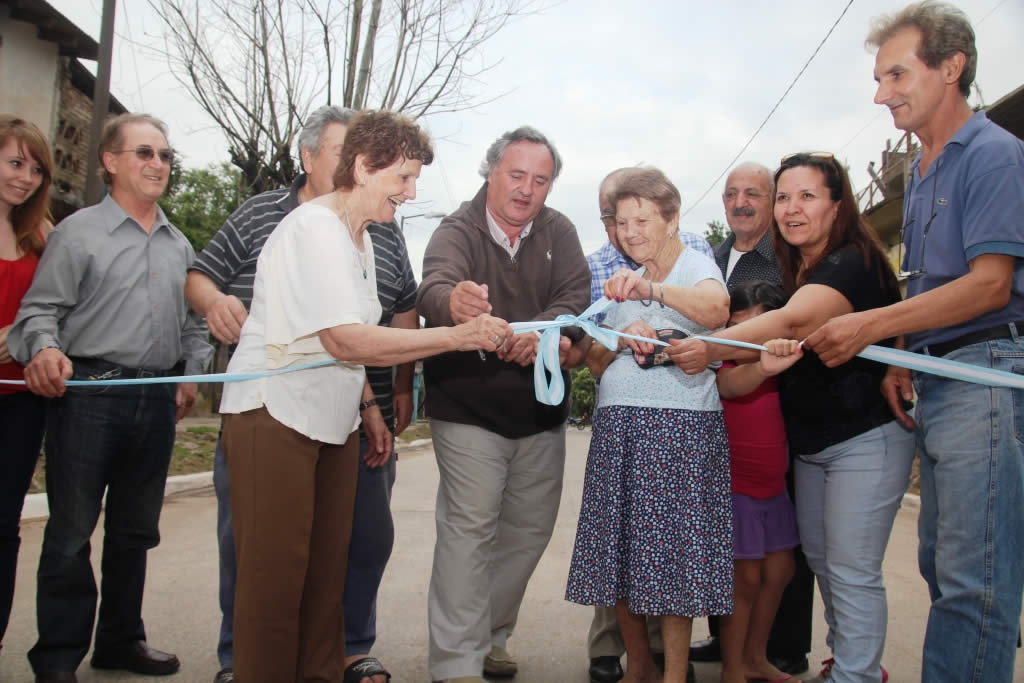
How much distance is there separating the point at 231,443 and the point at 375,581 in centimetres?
133

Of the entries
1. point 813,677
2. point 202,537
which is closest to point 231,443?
point 813,677

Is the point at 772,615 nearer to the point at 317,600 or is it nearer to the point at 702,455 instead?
the point at 702,455

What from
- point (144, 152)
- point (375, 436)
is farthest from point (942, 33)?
point (144, 152)

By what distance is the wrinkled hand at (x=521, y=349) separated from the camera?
3245 millimetres

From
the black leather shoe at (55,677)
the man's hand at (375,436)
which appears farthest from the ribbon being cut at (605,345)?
the black leather shoe at (55,677)

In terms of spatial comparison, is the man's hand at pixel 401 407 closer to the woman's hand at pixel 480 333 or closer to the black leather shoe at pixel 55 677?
the woman's hand at pixel 480 333

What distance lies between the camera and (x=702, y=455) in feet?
10.4

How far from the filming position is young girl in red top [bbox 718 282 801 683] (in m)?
3.38

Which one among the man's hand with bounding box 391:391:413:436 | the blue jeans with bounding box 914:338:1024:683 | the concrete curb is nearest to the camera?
the blue jeans with bounding box 914:338:1024:683

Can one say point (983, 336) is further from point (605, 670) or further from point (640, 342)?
point (605, 670)

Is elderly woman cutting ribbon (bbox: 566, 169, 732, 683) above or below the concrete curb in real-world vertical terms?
above

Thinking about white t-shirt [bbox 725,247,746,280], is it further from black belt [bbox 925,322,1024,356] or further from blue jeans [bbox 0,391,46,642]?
Result: blue jeans [bbox 0,391,46,642]

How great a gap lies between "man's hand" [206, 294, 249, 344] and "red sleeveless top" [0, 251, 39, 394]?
0.99 m

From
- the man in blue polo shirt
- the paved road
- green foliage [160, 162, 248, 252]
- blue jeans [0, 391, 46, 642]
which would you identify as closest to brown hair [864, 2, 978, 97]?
the man in blue polo shirt
